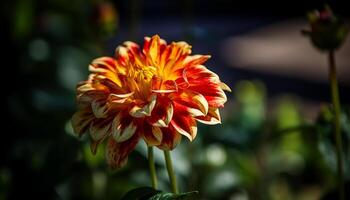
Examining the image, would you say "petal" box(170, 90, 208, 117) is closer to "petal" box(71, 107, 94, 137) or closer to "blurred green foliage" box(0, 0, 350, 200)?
"petal" box(71, 107, 94, 137)

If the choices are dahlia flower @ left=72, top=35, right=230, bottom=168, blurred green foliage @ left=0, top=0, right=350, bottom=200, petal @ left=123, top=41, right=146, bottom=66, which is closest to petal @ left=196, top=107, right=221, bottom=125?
dahlia flower @ left=72, top=35, right=230, bottom=168

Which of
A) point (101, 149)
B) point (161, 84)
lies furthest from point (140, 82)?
point (101, 149)

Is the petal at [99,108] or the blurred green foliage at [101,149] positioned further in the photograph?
the blurred green foliage at [101,149]

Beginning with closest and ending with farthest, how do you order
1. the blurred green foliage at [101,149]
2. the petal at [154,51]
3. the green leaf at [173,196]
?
the green leaf at [173,196]
the petal at [154,51]
the blurred green foliage at [101,149]

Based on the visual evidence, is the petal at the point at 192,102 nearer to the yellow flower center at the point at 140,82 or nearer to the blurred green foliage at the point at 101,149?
the yellow flower center at the point at 140,82

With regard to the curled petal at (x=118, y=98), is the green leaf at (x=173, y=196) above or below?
below

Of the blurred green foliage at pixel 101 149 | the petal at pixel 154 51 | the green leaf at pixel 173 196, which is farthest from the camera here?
the blurred green foliage at pixel 101 149

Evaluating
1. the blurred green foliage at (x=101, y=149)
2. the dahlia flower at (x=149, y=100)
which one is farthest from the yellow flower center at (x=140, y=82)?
the blurred green foliage at (x=101, y=149)

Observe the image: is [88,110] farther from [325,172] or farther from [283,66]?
[283,66]
